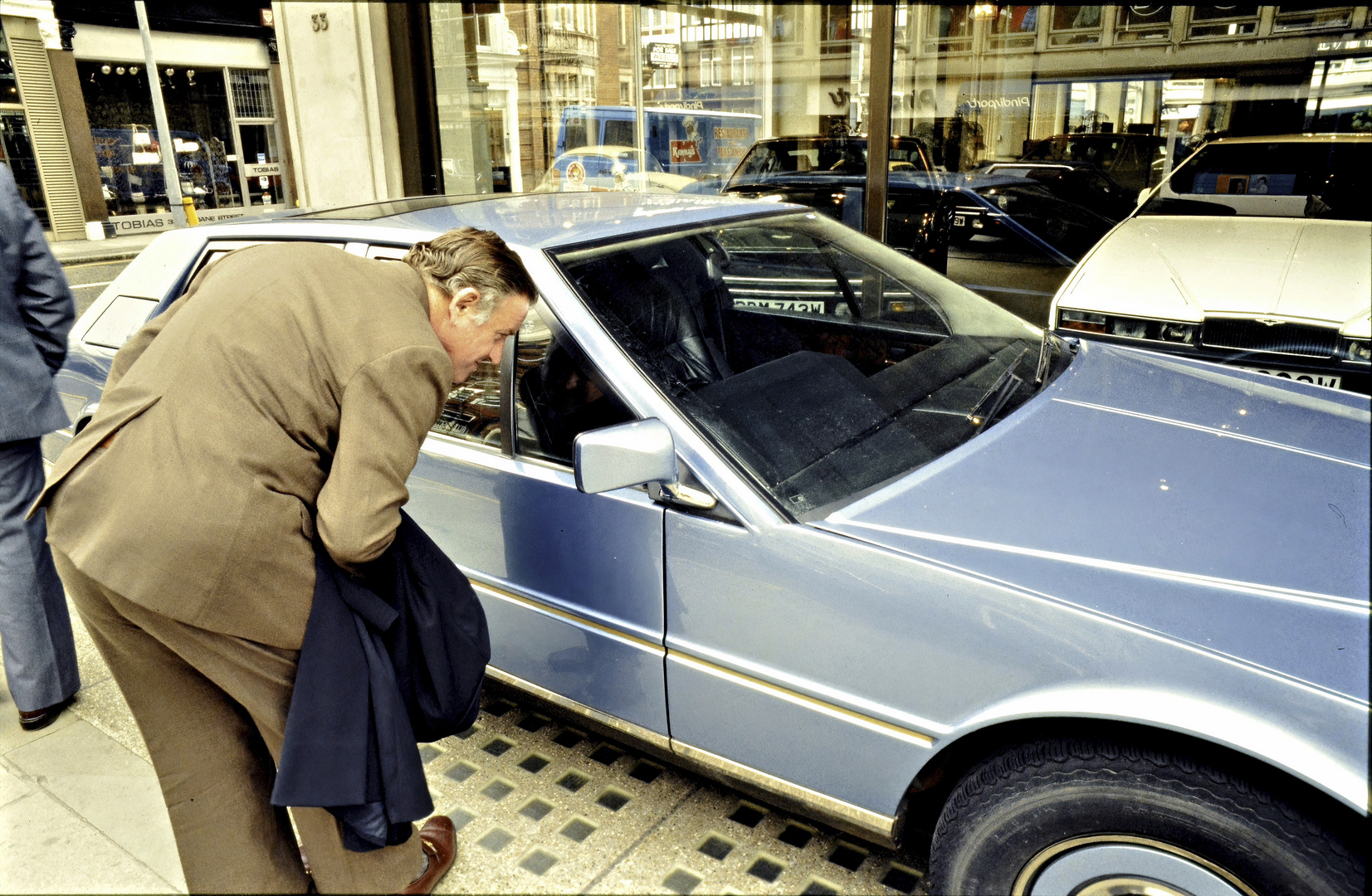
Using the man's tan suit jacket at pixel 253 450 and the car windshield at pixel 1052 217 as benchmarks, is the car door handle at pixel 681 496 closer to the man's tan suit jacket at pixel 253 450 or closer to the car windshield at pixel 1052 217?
the man's tan suit jacket at pixel 253 450

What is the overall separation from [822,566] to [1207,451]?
3.04 feet

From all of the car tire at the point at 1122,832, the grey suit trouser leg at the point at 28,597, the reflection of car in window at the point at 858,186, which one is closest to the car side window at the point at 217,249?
the grey suit trouser leg at the point at 28,597

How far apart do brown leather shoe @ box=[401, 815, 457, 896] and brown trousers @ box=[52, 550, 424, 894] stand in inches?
4.7

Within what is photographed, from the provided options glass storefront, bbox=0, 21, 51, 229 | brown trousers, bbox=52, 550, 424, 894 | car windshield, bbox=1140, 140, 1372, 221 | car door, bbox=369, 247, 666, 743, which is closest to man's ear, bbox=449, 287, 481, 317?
car door, bbox=369, 247, 666, 743

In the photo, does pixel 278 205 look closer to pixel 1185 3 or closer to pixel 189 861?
pixel 1185 3

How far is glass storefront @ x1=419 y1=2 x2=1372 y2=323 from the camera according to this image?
7.41 meters

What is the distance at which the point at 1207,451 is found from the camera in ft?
6.44

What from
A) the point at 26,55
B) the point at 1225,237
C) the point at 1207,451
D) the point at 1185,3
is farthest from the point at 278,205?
the point at 1207,451

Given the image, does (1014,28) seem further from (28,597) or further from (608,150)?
(28,597)

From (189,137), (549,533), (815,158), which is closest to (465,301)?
(549,533)

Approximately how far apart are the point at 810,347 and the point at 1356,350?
102 inches

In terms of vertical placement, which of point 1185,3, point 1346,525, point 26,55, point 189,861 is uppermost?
point 26,55

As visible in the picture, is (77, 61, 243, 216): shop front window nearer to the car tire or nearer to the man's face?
the man's face

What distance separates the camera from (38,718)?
2.90m
